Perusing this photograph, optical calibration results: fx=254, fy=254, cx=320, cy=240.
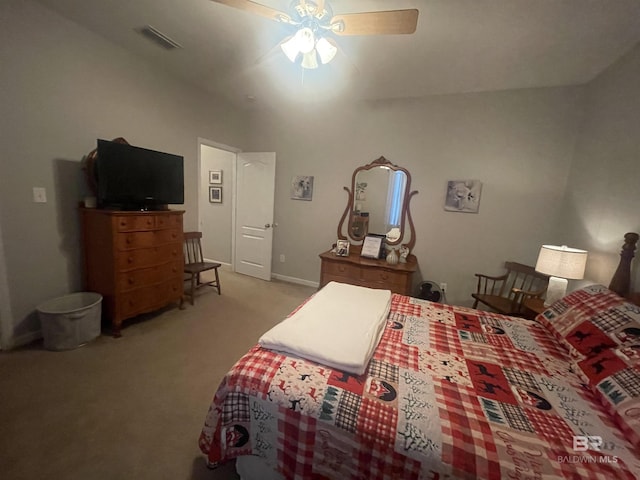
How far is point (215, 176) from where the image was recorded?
4.49 metres

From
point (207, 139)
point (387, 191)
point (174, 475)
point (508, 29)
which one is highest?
point (508, 29)

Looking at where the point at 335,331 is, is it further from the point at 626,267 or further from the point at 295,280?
the point at 295,280

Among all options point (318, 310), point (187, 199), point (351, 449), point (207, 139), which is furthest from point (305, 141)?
point (351, 449)

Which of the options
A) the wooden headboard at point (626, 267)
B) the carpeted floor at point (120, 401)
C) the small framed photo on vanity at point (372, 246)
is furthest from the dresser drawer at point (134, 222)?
the wooden headboard at point (626, 267)

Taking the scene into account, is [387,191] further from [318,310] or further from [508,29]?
[318,310]

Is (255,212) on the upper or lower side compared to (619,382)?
upper

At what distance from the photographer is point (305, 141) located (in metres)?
3.76

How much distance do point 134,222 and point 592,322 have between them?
3.36 meters

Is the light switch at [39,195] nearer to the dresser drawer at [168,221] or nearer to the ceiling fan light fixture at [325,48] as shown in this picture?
the dresser drawer at [168,221]

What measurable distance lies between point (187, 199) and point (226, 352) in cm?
212

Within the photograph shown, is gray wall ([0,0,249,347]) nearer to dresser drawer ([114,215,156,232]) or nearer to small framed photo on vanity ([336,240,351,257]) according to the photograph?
dresser drawer ([114,215,156,232])

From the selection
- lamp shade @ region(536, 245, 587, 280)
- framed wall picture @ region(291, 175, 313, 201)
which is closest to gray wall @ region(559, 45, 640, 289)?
lamp shade @ region(536, 245, 587, 280)

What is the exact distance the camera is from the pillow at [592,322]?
1.21 metres

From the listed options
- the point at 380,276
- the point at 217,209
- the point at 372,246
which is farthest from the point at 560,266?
the point at 217,209
